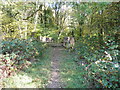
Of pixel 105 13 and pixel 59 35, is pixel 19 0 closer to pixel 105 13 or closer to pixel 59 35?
pixel 105 13

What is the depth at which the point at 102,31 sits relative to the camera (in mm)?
3469

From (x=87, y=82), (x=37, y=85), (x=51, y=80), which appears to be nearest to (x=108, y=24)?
(x=87, y=82)

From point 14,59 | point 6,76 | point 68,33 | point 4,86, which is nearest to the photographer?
point 4,86

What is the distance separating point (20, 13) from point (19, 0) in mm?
944

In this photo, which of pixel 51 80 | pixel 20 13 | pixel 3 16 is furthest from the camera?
pixel 20 13

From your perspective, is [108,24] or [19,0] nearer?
[108,24]

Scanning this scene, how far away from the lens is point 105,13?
3.25 metres

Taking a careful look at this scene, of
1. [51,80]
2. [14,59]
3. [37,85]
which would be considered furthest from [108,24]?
[14,59]

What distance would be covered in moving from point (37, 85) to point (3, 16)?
14.8 feet

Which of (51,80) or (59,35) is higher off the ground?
(59,35)

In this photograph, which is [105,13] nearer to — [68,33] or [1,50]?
[1,50]

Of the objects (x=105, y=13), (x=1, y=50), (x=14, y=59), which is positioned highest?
(x=105, y=13)

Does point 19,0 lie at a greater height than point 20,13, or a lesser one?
greater

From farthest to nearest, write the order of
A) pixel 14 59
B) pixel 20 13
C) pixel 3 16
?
pixel 20 13, pixel 3 16, pixel 14 59
